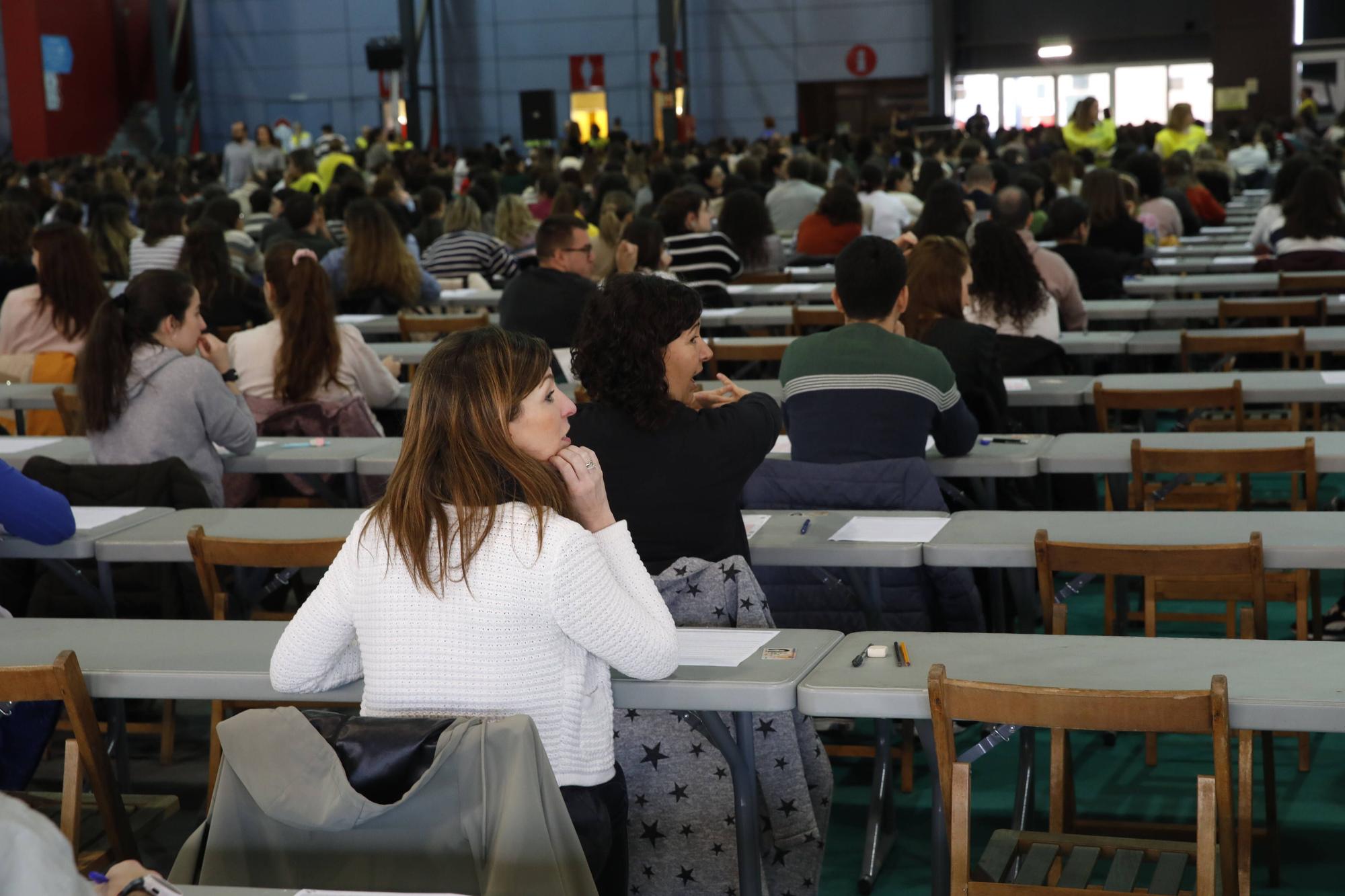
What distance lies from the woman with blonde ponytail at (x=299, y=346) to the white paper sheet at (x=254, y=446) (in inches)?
10.8

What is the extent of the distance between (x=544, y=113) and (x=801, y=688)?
793 inches

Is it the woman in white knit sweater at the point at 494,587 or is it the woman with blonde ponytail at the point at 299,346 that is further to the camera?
the woman with blonde ponytail at the point at 299,346

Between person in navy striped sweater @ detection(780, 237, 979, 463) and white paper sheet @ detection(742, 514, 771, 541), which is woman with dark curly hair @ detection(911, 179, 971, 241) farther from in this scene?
white paper sheet @ detection(742, 514, 771, 541)

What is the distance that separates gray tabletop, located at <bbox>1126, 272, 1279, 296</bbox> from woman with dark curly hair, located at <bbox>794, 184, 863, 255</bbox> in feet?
6.32

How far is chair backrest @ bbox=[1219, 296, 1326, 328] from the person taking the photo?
6359 mm

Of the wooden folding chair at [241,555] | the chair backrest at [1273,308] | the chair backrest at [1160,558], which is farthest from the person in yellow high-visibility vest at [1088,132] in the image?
the wooden folding chair at [241,555]

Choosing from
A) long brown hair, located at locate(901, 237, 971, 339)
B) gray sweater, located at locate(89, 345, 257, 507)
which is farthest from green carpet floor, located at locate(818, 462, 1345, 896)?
gray sweater, located at locate(89, 345, 257, 507)

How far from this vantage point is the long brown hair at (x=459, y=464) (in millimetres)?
2197

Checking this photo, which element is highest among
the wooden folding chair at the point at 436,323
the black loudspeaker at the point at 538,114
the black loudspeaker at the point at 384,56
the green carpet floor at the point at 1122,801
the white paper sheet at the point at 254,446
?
the black loudspeaker at the point at 384,56

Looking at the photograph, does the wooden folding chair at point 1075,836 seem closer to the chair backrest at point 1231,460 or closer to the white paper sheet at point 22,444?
the chair backrest at point 1231,460

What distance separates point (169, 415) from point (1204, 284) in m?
5.09

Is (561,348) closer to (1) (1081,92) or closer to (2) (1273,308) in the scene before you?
(2) (1273,308)

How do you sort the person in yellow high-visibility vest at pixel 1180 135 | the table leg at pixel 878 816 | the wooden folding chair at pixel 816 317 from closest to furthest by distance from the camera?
the table leg at pixel 878 816 < the wooden folding chair at pixel 816 317 < the person in yellow high-visibility vest at pixel 1180 135

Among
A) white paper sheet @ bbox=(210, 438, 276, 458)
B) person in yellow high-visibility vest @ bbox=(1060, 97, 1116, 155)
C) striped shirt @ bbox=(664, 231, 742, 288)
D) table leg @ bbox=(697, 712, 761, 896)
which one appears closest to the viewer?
table leg @ bbox=(697, 712, 761, 896)
